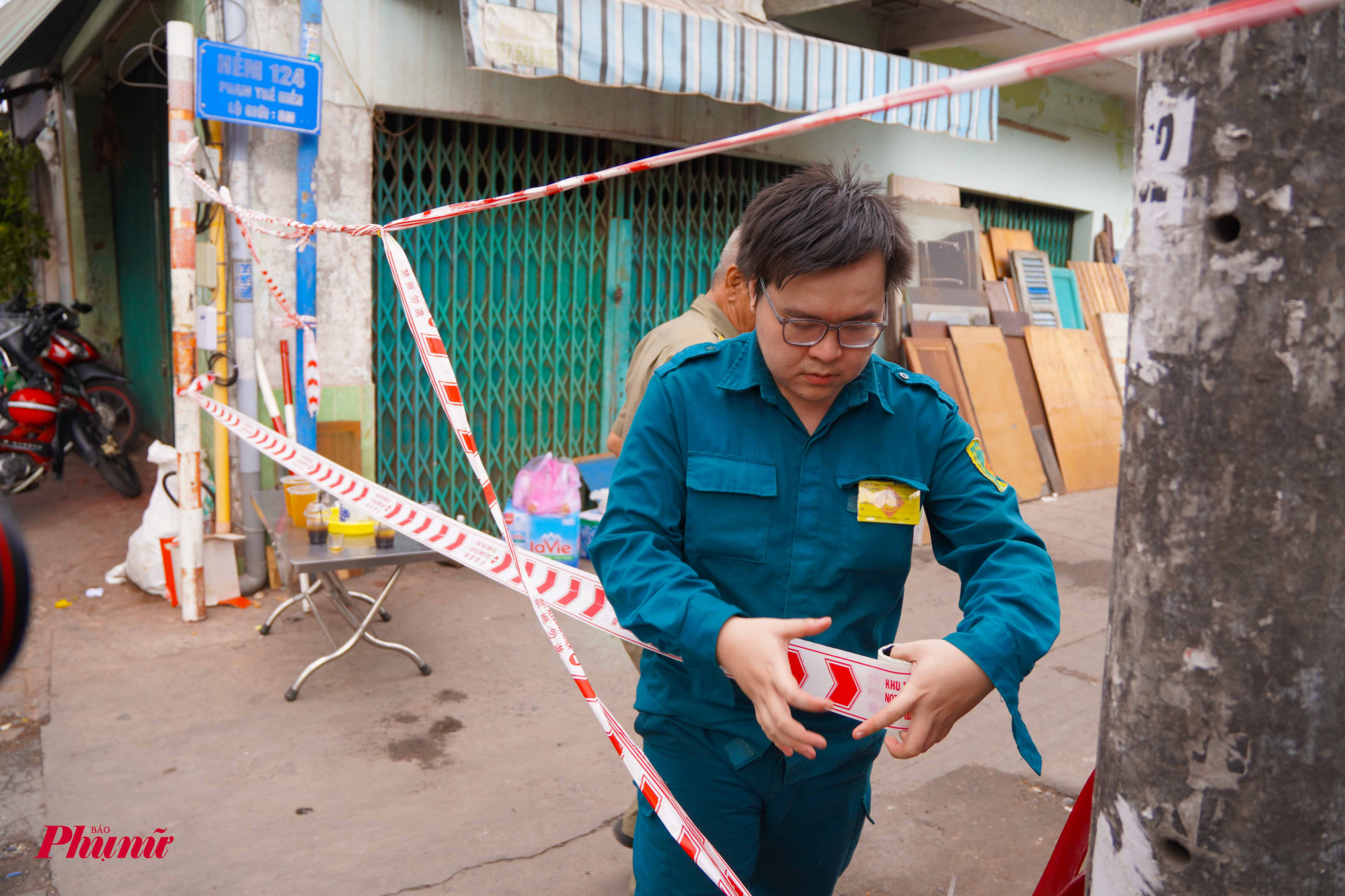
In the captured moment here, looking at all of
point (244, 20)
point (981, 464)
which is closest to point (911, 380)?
point (981, 464)

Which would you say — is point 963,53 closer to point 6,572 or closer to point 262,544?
point 262,544

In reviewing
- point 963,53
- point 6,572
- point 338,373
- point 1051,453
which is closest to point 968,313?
point 1051,453

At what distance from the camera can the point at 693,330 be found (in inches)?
118

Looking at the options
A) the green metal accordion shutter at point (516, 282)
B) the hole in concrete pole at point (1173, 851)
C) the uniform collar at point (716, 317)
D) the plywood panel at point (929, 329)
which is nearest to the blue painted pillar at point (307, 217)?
the green metal accordion shutter at point (516, 282)

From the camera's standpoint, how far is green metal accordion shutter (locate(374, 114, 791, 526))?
560 cm

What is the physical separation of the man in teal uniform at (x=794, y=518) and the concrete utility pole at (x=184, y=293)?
3514 millimetres

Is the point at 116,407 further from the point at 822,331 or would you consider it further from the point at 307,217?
the point at 822,331

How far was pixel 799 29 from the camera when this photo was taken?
698cm

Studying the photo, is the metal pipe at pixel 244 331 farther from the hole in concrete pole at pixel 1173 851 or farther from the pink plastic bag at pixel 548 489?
the hole in concrete pole at pixel 1173 851

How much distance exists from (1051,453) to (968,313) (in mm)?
1411

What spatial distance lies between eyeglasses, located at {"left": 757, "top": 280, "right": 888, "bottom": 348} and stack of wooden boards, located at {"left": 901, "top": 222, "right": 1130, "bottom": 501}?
5.83 metres

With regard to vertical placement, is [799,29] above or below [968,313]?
above

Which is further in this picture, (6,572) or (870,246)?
(870,246)

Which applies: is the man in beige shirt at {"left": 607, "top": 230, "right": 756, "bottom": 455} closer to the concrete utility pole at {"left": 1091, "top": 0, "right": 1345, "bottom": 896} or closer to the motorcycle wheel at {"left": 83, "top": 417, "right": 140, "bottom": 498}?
the concrete utility pole at {"left": 1091, "top": 0, "right": 1345, "bottom": 896}
